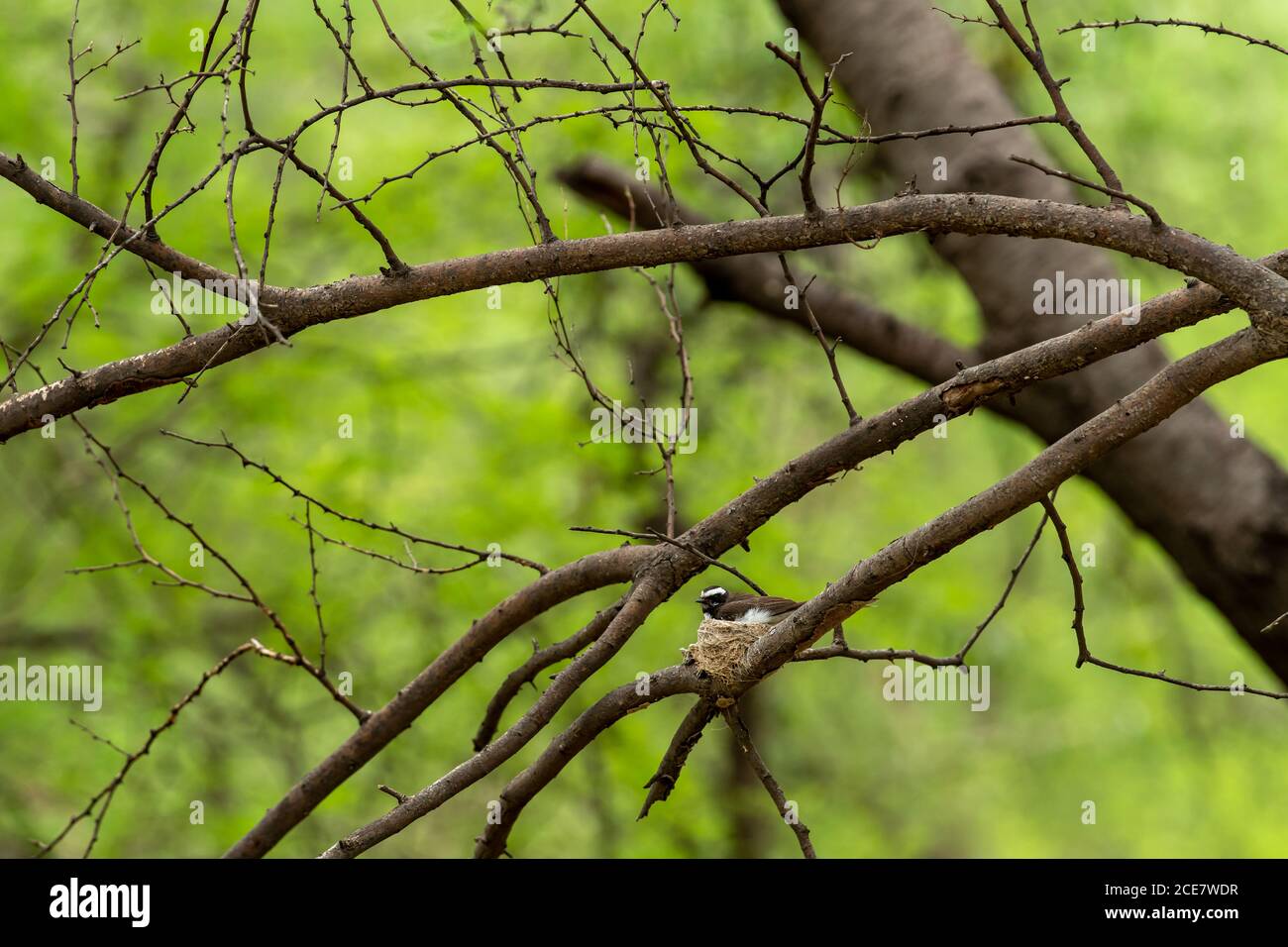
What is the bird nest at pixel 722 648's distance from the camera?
120 inches

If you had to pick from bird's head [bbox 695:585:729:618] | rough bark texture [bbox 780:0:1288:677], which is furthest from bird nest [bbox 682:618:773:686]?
rough bark texture [bbox 780:0:1288:677]

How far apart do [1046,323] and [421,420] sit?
5.12 metres

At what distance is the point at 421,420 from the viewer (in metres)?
9.04

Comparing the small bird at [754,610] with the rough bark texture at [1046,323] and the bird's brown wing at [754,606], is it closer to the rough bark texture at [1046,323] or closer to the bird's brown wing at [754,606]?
the bird's brown wing at [754,606]

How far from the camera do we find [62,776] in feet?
26.6

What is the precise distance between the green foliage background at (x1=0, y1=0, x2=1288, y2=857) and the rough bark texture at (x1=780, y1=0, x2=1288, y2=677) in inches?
50.1

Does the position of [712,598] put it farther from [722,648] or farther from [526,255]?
[526,255]

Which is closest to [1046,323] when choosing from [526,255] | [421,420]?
[526,255]

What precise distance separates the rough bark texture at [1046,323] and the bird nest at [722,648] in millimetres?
1897

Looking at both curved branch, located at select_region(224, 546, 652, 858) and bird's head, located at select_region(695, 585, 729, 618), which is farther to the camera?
bird's head, located at select_region(695, 585, 729, 618)

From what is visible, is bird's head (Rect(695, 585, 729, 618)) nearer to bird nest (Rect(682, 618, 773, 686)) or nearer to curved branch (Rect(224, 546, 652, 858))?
bird nest (Rect(682, 618, 773, 686))

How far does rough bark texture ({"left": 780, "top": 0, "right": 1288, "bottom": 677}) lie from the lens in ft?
15.5

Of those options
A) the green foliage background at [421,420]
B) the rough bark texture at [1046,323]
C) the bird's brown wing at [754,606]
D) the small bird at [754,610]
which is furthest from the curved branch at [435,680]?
the green foliage background at [421,420]

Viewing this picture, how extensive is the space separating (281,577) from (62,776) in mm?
1870
